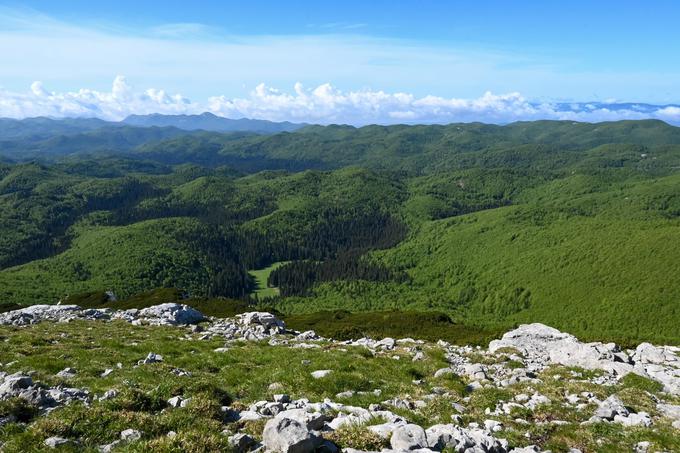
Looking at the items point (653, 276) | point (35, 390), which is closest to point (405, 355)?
point (35, 390)


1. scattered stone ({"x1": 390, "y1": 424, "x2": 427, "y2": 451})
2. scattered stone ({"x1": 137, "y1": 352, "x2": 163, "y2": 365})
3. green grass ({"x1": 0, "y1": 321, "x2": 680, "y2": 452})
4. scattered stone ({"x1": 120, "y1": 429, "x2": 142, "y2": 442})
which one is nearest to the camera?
scattered stone ({"x1": 390, "y1": 424, "x2": 427, "y2": 451})

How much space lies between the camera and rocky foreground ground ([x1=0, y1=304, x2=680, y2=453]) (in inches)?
444

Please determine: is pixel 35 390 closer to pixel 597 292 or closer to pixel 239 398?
pixel 239 398

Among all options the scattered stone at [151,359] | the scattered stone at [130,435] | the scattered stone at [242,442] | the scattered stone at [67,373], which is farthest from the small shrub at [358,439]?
the scattered stone at [151,359]

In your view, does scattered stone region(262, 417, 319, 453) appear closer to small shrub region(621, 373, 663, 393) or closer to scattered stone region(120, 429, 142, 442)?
scattered stone region(120, 429, 142, 442)

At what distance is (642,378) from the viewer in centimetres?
2194

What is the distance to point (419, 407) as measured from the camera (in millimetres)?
16094

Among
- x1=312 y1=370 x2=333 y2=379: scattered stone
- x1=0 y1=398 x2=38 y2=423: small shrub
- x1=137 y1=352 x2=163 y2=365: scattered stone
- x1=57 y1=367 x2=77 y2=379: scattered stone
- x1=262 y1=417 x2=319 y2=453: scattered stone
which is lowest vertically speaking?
x1=137 y1=352 x2=163 y2=365: scattered stone

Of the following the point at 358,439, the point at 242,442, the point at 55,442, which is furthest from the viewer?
the point at 358,439

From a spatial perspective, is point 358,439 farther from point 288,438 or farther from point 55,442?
point 55,442

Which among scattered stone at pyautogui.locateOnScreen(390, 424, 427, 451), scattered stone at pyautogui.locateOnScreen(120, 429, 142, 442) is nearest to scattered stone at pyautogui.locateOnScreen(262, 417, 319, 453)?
scattered stone at pyautogui.locateOnScreen(390, 424, 427, 451)

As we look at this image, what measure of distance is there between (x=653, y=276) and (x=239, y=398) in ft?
542

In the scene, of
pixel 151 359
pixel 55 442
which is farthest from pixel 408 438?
pixel 151 359

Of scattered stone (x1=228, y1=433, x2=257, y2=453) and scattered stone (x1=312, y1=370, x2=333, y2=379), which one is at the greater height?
scattered stone (x1=228, y1=433, x2=257, y2=453)
